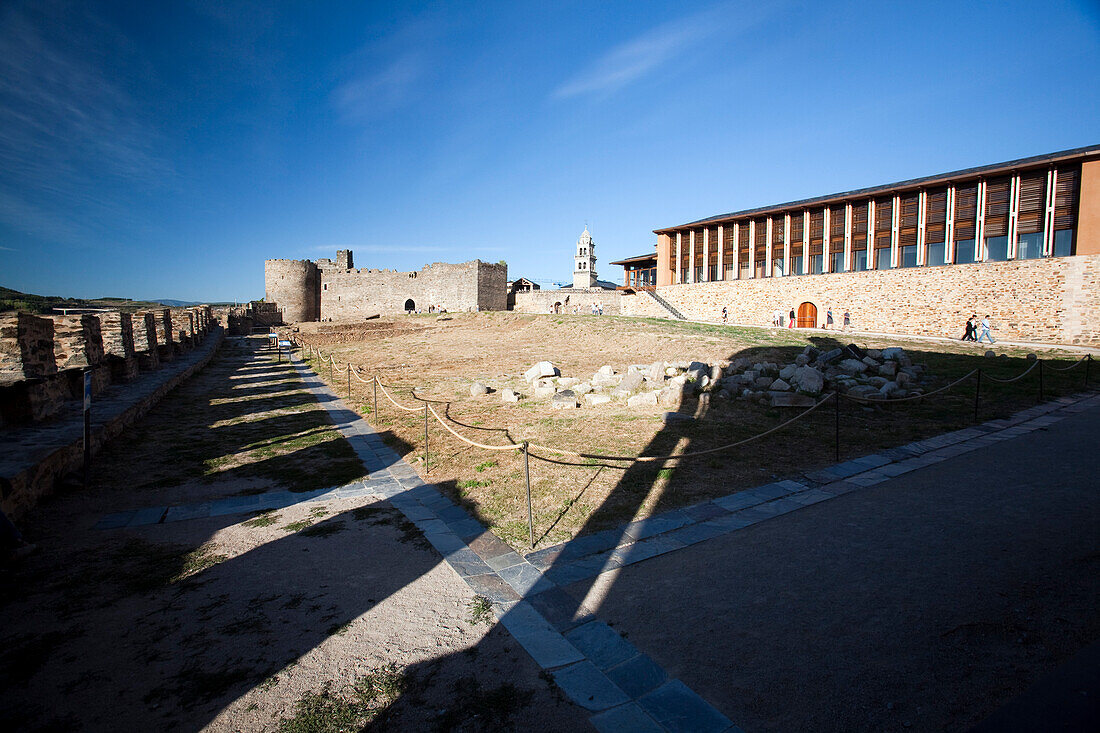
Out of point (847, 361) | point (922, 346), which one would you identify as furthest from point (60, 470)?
point (922, 346)

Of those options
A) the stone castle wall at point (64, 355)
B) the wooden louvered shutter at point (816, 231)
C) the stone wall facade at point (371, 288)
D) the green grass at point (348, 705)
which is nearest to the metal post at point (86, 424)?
the stone castle wall at point (64, 355)

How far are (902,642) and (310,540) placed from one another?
471cm

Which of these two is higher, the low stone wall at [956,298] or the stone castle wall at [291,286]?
the stone castle wall at [291,286]

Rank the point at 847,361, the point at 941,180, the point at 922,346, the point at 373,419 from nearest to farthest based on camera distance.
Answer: the point at 373,419 < the point at 847,361 < the point at 922,346 < the point at 941,180

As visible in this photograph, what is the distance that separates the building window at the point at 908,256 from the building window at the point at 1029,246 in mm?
4276

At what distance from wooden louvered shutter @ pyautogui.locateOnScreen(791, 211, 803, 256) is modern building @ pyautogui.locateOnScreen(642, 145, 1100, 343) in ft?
0.21

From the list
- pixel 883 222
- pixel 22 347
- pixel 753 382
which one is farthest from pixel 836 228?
pixel 22 347

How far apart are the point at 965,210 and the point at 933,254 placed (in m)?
2.43

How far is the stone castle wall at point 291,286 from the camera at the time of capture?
44.8 m

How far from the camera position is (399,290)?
46.5 m

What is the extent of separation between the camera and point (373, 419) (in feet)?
32.6

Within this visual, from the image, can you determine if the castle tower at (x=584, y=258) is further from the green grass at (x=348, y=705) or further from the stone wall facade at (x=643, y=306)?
the green grass at (x=348, y=705)

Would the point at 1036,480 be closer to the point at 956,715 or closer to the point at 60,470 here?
the point at 956,715

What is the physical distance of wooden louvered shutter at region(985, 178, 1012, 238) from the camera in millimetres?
23875
